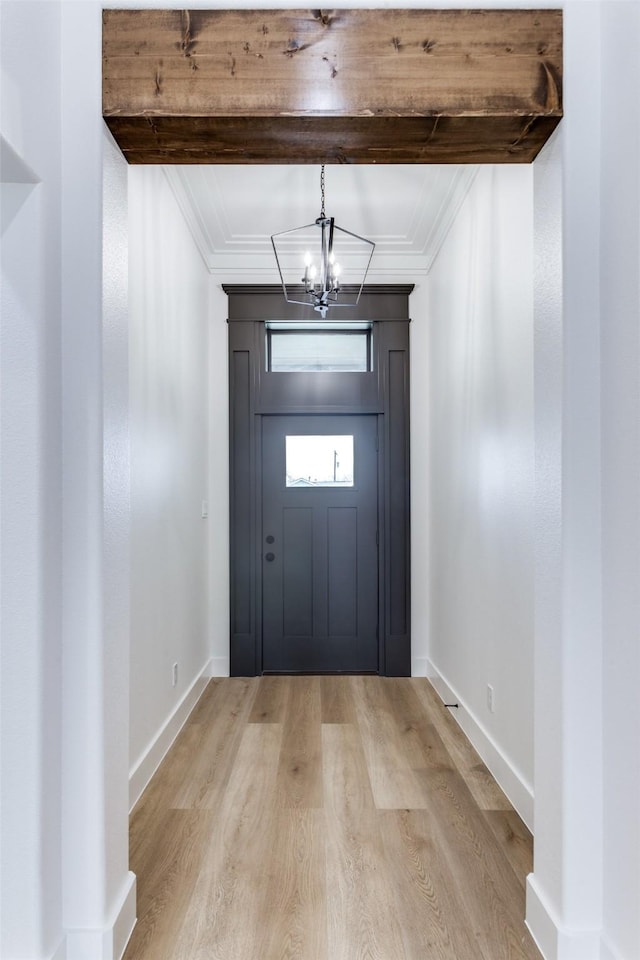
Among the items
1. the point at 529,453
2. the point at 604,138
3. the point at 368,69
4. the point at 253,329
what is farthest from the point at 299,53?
the point at 253,329

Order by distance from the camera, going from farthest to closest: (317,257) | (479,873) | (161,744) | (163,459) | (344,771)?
(317,257)
(163,459)
(161,744)
(344,771)
(479,873)

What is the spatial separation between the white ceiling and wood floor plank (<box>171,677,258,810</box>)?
2.78 meters

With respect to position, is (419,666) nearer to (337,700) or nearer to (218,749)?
(337,700)

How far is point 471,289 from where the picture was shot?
117 inches

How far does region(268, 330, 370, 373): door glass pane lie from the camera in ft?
13.5

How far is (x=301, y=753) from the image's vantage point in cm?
277

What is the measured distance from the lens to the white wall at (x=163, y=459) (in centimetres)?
242

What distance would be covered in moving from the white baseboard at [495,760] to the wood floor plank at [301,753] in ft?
2.53

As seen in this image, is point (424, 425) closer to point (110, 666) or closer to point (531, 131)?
point (531, 131)

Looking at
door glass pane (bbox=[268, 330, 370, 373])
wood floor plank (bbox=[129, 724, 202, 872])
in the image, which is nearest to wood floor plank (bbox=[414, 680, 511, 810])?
wood floor plank (bbox=[129, 724, 202, 872])

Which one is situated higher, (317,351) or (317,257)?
(317,257)

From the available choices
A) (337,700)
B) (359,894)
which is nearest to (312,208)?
(337,700)

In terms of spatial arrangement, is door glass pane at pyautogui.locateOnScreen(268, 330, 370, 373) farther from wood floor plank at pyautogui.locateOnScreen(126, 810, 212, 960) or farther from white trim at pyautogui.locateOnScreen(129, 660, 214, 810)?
wood floor plank at pyautogui.locateOnScreen(126, 810, 212, 960)

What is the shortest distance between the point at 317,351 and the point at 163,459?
5.67 feet
